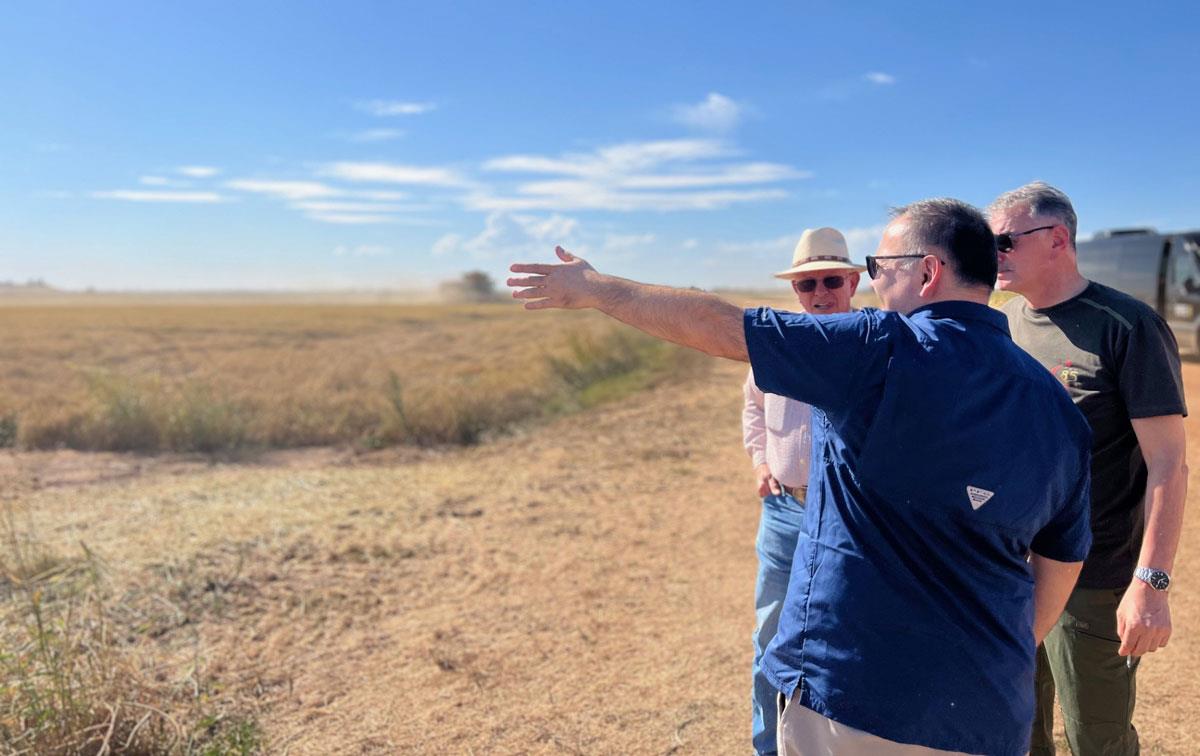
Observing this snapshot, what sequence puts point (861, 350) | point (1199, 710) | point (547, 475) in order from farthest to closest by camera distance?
point (547, 475)
point (1199, 710)
point (861, 350)

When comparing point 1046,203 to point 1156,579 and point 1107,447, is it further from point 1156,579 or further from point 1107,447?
point 1156,579

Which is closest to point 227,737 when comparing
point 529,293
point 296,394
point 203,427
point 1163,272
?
point 529,293

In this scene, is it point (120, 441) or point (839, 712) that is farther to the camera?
point (120, 441)

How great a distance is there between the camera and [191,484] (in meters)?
8.71

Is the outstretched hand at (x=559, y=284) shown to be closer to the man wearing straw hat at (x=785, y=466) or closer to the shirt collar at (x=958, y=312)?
the shirt collar at (x=958, y=312)

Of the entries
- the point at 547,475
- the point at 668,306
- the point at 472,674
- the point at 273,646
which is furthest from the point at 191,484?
the point at 668,306

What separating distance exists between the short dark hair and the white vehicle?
13.2m

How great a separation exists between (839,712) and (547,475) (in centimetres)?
708

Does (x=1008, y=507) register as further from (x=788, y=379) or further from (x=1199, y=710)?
(x=1199, y=710)

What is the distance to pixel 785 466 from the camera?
9.70 feet

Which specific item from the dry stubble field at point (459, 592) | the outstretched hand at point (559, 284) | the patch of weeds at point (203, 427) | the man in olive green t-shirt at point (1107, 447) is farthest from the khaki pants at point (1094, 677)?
the patch of weeds at point (203, 427)

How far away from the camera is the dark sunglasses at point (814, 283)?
10.2 ft

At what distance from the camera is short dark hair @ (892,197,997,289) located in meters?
1.72

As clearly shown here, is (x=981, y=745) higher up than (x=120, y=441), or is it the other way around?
(x=981, y=745)
